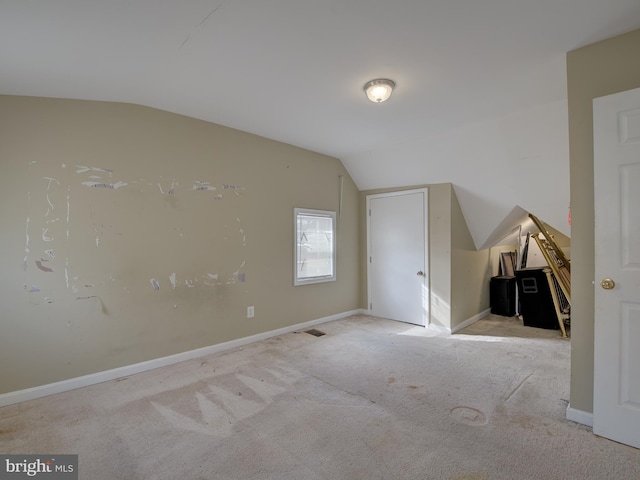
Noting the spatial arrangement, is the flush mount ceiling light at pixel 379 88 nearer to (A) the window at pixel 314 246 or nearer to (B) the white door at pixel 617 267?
(B) the white door at pixel 617 267

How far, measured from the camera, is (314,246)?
459 cm

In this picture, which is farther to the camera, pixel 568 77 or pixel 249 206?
pixel 249 206

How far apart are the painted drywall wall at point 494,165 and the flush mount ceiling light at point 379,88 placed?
1417 mm

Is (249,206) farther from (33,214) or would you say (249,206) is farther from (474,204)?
(474,204)

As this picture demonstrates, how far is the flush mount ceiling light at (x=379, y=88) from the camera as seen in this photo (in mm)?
2505

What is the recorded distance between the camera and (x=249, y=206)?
12.5ft

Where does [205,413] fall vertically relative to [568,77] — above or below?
below

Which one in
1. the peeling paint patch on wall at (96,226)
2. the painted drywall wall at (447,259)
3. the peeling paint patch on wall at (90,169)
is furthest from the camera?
the painted drywall wall at (447,259)

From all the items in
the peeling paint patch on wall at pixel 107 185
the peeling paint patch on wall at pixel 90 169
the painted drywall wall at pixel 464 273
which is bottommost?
the painted drywall wall at pixel 464 273

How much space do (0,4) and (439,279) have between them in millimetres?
Answer: 4698

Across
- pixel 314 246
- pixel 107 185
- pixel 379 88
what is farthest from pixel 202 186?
pixel 379 88

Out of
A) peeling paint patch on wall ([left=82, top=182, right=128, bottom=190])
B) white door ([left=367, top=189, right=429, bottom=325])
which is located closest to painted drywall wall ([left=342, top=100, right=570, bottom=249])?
white door ([left=367, top=189, right=429, bottom=325])

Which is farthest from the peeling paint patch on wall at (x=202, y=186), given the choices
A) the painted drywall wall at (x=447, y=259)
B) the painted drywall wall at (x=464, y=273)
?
the painted drywall wall at (x=464, y=273)

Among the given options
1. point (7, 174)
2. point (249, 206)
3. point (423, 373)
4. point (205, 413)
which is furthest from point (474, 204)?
point (7, 174)
